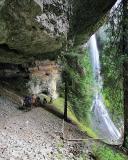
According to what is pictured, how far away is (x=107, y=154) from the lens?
12586 mm

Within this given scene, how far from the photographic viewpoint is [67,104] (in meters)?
17.8

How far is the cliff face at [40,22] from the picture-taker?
36.4 feet

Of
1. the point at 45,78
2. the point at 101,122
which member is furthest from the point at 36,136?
the point at 101,122

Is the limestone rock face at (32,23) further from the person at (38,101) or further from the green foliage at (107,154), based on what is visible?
the person at (38,101)

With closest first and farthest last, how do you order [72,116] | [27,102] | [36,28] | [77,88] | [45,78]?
[36,28], [77,88], [27,102], [72,116], [45,78]

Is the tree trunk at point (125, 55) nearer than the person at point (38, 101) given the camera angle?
Yes

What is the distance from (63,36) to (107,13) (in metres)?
3.76

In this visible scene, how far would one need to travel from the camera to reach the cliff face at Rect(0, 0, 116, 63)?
36.4 ft

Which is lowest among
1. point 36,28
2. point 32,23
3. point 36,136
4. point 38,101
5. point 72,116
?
point 72,116

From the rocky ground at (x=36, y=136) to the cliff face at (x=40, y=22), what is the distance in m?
2.59

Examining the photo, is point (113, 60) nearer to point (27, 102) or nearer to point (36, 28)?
point (36, 28)

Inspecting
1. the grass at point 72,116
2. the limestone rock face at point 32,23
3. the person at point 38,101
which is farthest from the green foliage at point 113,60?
the person at point 38,101

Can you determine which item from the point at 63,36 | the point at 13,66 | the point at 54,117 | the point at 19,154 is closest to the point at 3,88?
the point at 13,66

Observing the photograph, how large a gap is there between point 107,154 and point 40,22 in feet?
16.6
